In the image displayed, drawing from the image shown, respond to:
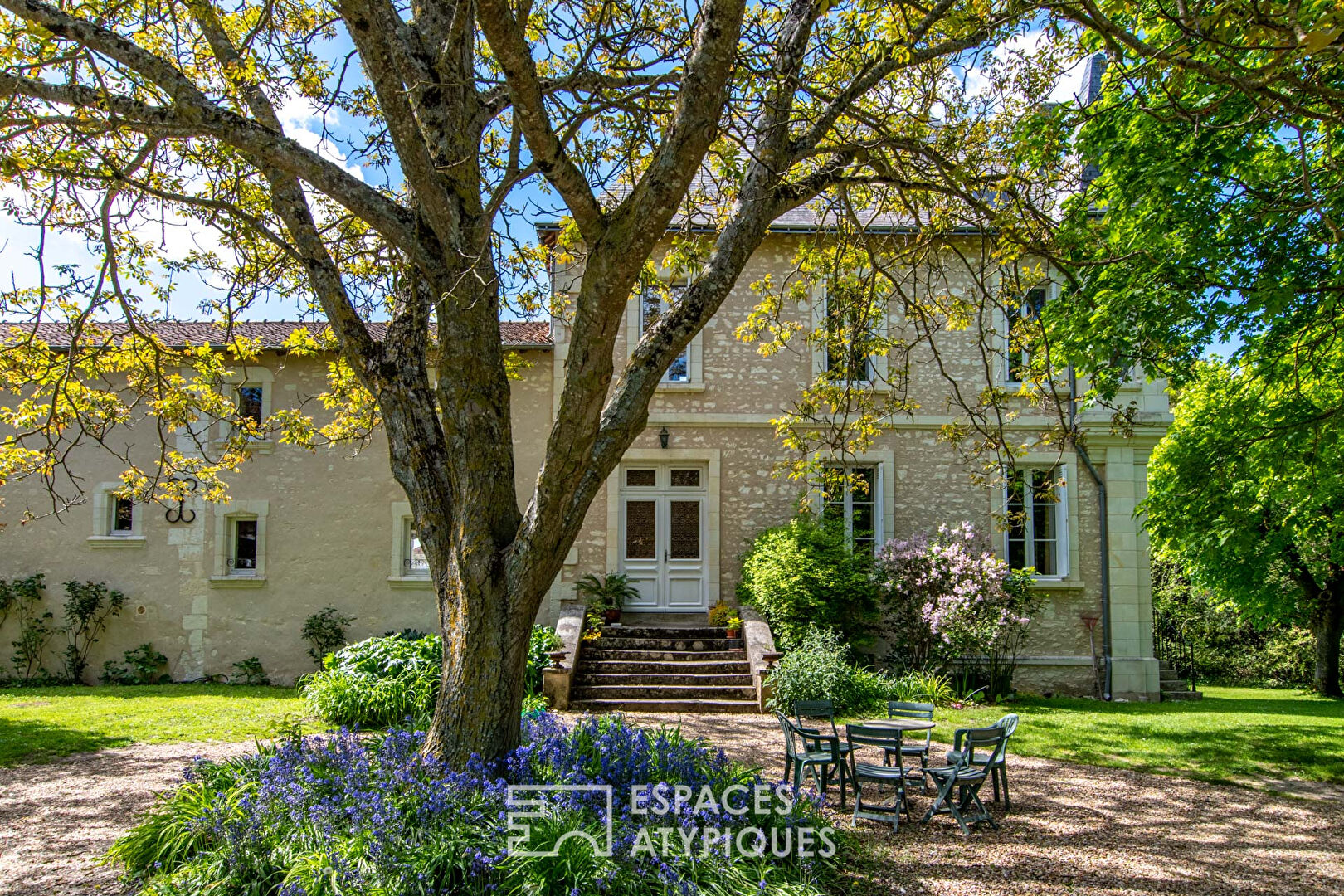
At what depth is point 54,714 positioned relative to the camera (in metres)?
10.2

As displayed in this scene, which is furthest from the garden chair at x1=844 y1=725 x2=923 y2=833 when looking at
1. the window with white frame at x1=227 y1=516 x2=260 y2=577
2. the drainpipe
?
the window with white frame at x1=227 y1=516 x2=260 y2=577

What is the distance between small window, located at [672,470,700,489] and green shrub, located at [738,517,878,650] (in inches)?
63.5

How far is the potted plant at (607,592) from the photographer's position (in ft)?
43.0

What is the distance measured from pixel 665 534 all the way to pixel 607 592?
1312 millimetres

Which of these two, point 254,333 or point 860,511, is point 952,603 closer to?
point 860,511

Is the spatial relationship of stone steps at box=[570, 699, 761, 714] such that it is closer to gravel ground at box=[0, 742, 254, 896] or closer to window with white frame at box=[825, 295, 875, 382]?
gravel ground at box=[0, 742, 254, 896]

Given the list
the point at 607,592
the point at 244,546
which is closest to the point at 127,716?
the point at 244,546

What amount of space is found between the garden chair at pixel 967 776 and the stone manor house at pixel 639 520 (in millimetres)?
7338

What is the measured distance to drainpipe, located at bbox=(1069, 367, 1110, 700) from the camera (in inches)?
523

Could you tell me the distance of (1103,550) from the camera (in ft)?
44.4

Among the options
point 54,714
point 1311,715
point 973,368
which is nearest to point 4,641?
point 54,714

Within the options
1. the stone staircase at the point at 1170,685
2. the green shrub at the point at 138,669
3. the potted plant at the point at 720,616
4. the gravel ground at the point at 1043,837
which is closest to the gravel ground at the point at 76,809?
the gravel ground at the point at 1043,837

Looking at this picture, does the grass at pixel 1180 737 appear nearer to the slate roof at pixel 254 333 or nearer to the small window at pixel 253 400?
the slate roof at pixel 254 333

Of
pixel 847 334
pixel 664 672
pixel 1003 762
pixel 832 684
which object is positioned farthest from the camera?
pixel 664 672
